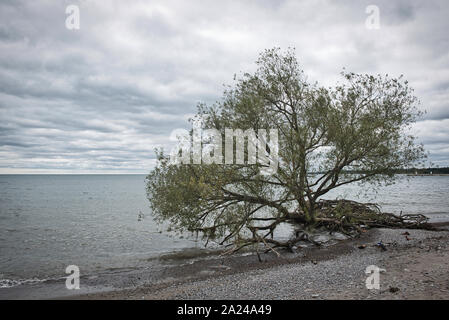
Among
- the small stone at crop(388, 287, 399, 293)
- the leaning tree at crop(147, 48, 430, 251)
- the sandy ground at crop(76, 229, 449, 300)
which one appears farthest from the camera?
the leaning tree at crop(147, 48, 430, 251)

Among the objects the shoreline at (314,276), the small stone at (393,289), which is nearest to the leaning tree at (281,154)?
the shoreline at (314,276)

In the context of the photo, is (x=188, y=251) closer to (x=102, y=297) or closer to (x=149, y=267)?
(x=149, y=267)

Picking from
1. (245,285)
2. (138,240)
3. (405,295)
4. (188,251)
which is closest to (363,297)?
(405,295)

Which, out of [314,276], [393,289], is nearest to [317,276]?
[314,276]

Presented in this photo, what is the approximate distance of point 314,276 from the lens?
11844 millimetres

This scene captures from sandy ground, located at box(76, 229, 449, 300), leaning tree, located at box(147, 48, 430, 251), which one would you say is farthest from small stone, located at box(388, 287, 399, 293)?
leaning tree, located at box(147, 48, 430, 251)

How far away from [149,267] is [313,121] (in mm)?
14777

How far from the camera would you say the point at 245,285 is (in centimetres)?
1148

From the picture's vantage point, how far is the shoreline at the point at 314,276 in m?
9.34

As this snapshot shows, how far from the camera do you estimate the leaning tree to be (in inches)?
695

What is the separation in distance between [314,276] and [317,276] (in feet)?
0.40

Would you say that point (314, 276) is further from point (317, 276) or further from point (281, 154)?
point (281, 154)

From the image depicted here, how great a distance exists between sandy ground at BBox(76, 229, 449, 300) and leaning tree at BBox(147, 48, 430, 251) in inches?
91.2

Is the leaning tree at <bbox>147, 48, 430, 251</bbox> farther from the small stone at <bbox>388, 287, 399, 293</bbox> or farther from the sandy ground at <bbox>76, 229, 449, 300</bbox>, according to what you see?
the small stone at <bbox>388, 287, 399, 293</bbox>
